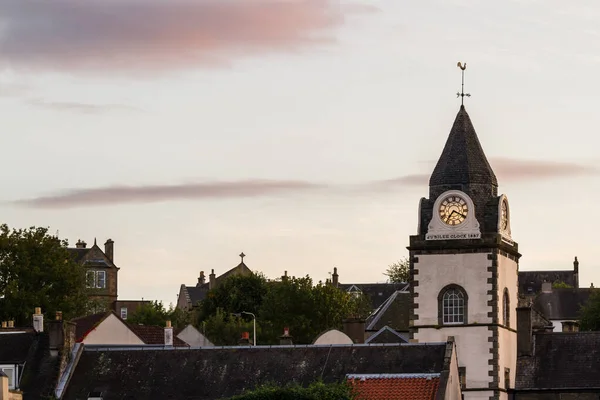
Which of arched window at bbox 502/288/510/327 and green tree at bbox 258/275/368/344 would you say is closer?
arched window at bbox 502/288/510/327

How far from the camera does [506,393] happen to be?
322 feet

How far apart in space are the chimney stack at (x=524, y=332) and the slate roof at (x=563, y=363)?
0.36 m

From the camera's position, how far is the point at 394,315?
429 ft

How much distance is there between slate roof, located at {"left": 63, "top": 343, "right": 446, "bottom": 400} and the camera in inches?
3514

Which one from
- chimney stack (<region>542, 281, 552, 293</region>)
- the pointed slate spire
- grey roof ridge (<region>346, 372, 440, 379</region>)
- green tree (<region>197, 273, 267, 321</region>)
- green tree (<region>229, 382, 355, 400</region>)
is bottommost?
green tree (<region>229, 382, 355, 400</region>)

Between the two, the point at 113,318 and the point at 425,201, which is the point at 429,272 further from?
the point at 113,318

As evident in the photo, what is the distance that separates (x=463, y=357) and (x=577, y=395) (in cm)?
600

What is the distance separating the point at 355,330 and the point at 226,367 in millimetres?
27612

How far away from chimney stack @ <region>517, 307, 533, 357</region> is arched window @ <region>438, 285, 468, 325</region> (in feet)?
14.6

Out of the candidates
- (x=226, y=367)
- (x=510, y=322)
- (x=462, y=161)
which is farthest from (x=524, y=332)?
(x=226, y=367)

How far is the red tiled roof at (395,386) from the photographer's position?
84688mm

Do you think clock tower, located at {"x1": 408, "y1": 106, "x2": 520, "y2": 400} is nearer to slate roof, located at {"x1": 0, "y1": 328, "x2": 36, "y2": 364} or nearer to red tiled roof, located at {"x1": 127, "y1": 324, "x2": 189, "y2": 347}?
slate roof, located at {"x1": 0, "y1": 328, "x2": 36, "y2": 364}

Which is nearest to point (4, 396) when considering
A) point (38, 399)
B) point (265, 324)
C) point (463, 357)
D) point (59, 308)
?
point (38, 399)

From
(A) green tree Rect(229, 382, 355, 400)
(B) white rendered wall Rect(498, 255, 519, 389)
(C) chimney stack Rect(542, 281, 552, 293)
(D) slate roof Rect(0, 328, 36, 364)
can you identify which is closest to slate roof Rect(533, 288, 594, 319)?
(C) chimney stack Rect(542, 281, 552, 293)
